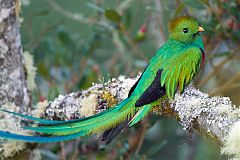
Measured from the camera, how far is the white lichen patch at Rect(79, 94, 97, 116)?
210 cm

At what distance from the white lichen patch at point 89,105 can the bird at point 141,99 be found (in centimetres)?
14

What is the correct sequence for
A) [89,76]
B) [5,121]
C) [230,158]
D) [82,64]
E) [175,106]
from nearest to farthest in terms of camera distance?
[230,158] < [175,106] < [5,121] < [89,76] < [82,64]

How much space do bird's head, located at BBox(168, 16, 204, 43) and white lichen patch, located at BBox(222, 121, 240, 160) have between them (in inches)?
29.8

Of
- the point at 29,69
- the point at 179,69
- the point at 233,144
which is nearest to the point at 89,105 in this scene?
the point at 179,69

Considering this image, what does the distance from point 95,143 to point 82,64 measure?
1.75 feet

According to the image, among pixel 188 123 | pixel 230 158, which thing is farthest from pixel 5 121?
pixel 230 158

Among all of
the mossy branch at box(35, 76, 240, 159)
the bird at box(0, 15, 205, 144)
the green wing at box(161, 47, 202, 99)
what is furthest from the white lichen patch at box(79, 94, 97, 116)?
the green wing at box(161, 47, 202, 99)

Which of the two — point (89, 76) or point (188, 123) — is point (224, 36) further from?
point (188, 123)

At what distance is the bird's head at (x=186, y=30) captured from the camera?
2.26 meters

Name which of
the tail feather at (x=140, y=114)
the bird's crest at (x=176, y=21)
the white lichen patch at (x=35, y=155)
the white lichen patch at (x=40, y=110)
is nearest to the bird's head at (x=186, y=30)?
the bird's crest at (x=176, y=21)

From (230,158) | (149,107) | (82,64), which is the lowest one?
(230,158)

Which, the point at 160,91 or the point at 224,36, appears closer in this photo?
the point at 160,91

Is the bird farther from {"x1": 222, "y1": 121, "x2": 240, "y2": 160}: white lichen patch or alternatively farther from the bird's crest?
{"x1": 222, "y1": 121, "x2": 240, "y2": 160}: white lichen patch

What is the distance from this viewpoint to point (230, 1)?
8.96ft
